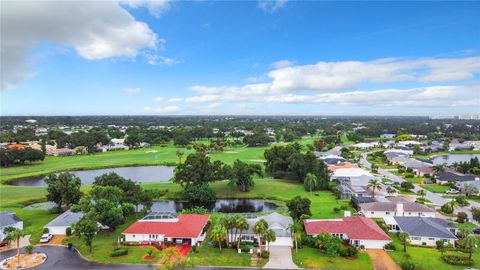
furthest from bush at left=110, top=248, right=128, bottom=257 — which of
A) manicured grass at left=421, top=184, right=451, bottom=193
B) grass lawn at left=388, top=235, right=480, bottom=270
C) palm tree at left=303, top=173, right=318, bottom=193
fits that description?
manicured grass at left=421, top=184, right=451, bottom=193

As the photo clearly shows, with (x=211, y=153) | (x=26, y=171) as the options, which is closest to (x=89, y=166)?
(x=26, y=171)

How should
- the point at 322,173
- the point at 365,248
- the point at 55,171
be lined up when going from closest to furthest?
the point at 365,248, the point at 322,173, the point at 55,171

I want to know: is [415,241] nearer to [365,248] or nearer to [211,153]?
[365,248]

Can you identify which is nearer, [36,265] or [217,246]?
[36,265]

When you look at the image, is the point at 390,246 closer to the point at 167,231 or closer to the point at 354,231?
the point at 354,231

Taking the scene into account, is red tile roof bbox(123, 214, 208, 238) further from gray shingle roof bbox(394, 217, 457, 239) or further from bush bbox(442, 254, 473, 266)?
bush bbox(442, 254, 473, 266)

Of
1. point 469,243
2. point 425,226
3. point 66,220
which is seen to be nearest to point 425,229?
point 425,226
